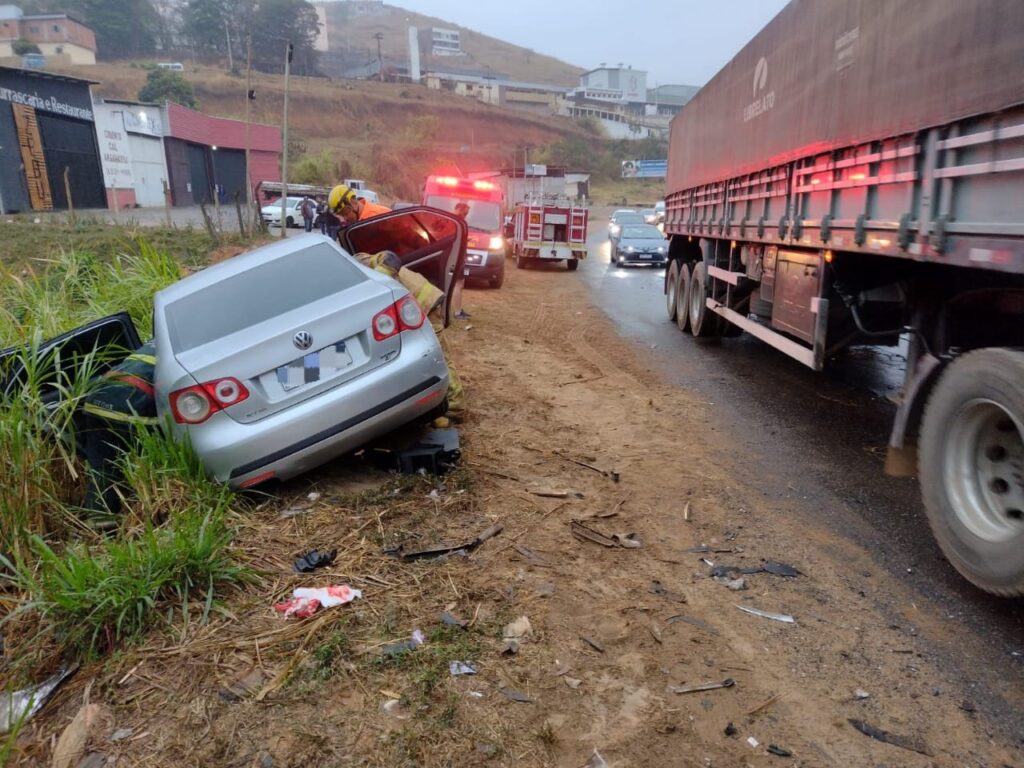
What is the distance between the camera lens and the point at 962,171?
10.4ft

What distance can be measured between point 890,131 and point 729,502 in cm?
234

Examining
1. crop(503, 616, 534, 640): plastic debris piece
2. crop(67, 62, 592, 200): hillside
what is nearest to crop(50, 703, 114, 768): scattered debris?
crop(503, 616, 534, 640): plastic debris piece

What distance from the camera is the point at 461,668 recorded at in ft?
8.82

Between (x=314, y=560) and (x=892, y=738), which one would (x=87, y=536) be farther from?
(x=892, y=738)

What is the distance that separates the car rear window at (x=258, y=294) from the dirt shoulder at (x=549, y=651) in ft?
3.64

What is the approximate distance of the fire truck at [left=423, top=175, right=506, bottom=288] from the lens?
1456 centimetres

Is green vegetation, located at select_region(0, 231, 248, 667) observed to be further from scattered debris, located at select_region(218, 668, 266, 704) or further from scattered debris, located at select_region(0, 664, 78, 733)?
scattered debris, located at select_region(218, 668, 266, 704)

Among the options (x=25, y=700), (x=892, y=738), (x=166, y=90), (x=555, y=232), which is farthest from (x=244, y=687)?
(x=166, y=90)

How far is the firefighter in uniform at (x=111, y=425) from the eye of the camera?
12.8ft

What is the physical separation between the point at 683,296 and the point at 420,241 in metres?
4.39

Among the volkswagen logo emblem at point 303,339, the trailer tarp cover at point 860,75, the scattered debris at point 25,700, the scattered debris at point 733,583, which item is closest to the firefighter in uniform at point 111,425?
the volkswagen logo emblem at point 303,339

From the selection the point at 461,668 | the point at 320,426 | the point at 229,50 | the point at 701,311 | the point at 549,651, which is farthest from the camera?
the point at 229,50

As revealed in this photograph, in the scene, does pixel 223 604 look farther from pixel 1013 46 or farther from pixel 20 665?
pixel 1013 46

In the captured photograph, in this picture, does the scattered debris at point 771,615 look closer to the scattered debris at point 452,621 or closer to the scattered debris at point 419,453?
the scattered debris at point 452,621
